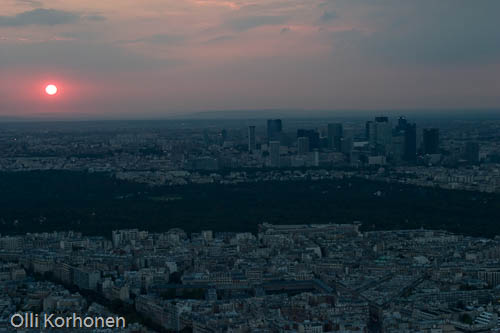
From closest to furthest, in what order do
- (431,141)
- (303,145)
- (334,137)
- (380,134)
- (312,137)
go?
(431,141), (303,145), (312,137), (380,134), (334,137)

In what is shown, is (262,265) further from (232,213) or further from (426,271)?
(232,213)

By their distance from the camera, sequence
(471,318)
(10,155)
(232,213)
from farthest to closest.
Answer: (10,155) → (232,213) → (471,318)

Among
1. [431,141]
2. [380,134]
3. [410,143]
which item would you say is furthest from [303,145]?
[431,141]

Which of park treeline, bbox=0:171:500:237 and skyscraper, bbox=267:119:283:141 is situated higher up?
skyscraper, bbox=267:119:283:141

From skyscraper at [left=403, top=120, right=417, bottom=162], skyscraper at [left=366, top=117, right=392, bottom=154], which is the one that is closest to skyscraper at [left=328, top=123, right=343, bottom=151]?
skyscraper at [left=366, top=117, right=392, bottom=154]

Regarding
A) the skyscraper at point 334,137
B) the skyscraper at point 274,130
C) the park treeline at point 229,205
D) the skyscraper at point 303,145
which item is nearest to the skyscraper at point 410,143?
the skyscraper at point 334,137

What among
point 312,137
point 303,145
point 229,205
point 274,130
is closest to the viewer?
point 229,205

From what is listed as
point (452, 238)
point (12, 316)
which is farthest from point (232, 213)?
point (12, 316)

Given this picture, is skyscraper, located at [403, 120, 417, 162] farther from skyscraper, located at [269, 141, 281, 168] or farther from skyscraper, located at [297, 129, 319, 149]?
skyscraper, located at [269, 141, 281, 168]

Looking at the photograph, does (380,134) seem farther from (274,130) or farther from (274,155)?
(274,130)

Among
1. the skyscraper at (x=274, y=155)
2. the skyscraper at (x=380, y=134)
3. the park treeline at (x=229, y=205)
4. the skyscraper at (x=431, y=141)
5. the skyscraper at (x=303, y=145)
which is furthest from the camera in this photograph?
the skyscraper at (x=380, y=134)

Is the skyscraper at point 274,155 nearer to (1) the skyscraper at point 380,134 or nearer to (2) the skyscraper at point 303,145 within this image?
(2) the skyscraper at point 303,145
